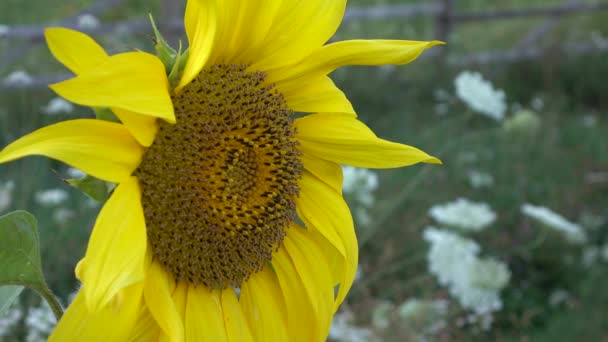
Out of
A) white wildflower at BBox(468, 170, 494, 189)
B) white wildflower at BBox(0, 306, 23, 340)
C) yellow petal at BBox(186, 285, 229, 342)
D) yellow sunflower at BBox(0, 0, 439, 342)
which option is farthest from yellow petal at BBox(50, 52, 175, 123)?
white wildflower at BBox(468, 170, 494, 189)

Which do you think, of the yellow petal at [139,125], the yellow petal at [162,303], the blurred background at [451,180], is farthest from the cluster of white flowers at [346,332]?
the yellow petal at [139,125]

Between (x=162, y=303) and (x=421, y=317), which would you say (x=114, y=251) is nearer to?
(x=162, y=303)

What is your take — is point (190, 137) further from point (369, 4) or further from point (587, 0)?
point (587, 0)

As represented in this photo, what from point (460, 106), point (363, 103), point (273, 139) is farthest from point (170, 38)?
point (273, 139)

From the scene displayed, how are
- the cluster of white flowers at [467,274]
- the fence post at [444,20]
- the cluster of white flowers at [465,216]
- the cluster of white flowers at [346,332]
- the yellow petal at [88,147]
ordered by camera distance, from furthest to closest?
the fence post at [444,20] → the cluster of white flowers at [465,216] → the cluster of white flowers at [467,274] → the cluster of white flowers at [346,332] → the yellow petal at [88,147]

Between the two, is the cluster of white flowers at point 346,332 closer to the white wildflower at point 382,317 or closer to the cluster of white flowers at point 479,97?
the white wildflower at point 382,317

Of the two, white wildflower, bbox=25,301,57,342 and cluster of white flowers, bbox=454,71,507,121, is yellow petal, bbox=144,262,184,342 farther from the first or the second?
cluster of white flowers, bbox=454,71,507,121
